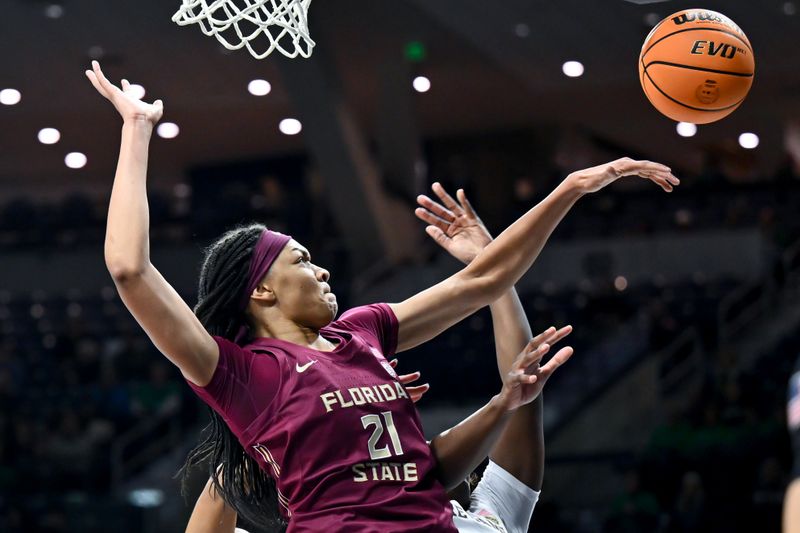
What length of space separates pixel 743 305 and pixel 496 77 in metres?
4.67

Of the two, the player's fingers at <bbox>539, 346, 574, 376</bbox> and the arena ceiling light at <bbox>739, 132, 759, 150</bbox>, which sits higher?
the player's fingers at <bbox>539, 346, 574, 376</bbox>

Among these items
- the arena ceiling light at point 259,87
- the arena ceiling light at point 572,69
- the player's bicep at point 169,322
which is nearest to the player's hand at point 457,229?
the player's bicep at point 169,322

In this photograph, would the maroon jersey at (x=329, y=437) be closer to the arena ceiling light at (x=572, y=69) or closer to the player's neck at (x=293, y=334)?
the player's neck at (x=293, y=334)

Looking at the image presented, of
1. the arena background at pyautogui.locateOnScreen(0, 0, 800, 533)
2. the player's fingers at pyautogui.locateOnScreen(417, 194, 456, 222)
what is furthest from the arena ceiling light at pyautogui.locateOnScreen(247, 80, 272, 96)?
the player's fingers at pyautogui.locateOnScreen(417, 194, 456, 222)

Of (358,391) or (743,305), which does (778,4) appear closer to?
(743,305)

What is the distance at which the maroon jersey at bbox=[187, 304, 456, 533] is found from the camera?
2.94 m

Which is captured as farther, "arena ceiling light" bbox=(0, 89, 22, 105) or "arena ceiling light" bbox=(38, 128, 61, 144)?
"arena ceiling light" bbox=(38, 128, 61, 144)

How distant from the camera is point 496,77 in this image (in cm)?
1591

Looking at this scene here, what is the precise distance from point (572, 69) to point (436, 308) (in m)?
11.1

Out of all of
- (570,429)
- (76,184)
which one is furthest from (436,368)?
(76,184)

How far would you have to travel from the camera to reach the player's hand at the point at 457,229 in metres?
3.64

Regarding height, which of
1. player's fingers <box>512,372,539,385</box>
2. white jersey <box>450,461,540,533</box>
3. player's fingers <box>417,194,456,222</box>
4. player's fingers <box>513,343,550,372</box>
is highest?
player's fingers <box>417,194,456,222</box>

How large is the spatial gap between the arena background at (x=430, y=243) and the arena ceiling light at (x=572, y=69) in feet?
0.42

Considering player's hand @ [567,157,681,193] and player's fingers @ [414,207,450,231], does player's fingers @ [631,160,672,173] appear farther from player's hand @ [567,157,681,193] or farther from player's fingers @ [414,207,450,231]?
player's fingers @ [414,207,450,231]
